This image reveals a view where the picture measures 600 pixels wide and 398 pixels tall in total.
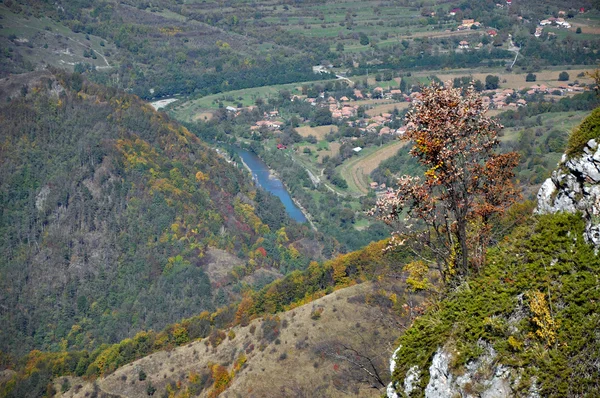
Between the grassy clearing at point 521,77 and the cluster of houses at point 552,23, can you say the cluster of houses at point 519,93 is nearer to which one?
the grassy clearing at point 521,77

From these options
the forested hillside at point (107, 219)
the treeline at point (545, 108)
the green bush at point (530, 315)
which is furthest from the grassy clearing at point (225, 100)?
the green bush at point (530, 315)

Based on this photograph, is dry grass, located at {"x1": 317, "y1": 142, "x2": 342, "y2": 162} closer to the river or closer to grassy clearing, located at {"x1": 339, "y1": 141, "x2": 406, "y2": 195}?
grassy clearing, located at {"x1": 339, "y1": 141, "x2": 406, "y2": 195}

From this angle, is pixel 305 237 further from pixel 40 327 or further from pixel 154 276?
pixel 40 327

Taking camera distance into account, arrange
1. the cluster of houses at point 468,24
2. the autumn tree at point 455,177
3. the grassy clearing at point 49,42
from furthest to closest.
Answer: the cluster of houses at point 468,24 < the grassy clearing at point 49,42 < the autumn tree at point 455,177

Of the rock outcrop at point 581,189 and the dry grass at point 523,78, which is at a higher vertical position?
the rock outcrop at point 581,189

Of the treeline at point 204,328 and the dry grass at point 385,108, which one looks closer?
the treeline at point 204,328

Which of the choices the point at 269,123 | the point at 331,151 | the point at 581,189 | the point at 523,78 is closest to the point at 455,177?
the point at 581,189

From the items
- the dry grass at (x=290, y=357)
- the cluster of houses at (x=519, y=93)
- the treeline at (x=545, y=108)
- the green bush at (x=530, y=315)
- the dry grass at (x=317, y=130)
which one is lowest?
the dry grass at (x=317, y=130)
